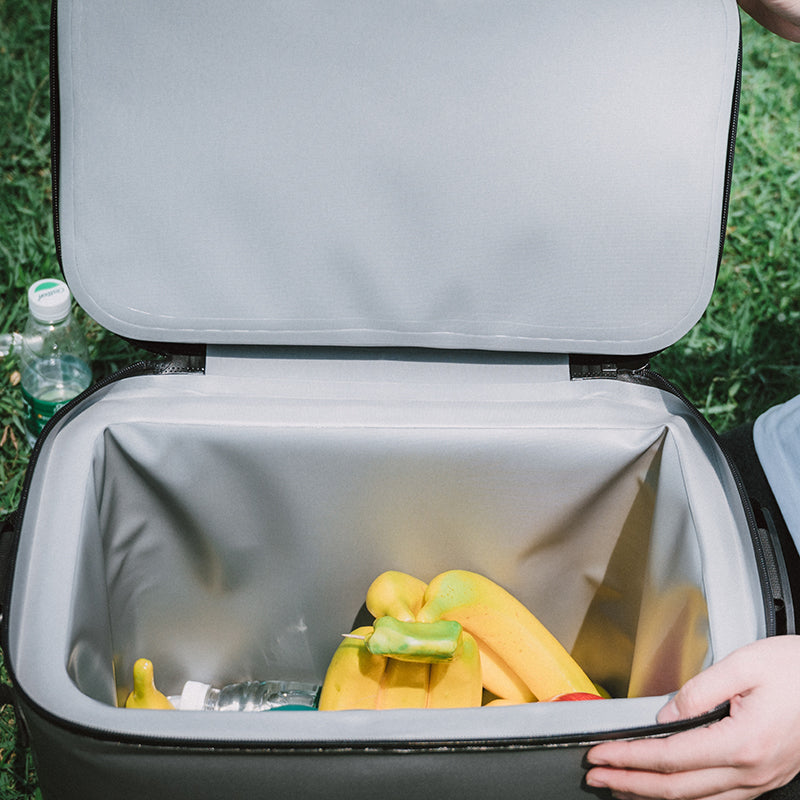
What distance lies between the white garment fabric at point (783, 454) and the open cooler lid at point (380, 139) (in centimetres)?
20

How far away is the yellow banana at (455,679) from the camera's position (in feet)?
2.51

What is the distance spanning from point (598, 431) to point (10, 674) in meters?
0.51

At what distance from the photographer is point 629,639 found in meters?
0.88

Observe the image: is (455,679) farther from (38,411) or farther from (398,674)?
(38,411)

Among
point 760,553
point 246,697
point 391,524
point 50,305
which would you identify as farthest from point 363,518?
point 50,305

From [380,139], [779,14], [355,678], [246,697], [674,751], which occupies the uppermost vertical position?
[779,14]

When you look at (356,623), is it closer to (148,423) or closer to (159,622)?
(159,622)

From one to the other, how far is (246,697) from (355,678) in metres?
0.21

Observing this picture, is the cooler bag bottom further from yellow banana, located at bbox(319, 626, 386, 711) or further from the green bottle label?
the green bottle label

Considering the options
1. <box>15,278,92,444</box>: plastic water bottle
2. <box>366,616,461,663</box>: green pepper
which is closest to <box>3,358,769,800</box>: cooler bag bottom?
A: <box>366,616,461,663</box>: green pepper

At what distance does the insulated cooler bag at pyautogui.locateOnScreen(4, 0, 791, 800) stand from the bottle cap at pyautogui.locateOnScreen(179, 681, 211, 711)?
9cm

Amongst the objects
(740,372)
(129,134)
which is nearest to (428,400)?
(129,134)

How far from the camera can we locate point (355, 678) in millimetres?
788

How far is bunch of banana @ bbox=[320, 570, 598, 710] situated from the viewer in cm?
71
